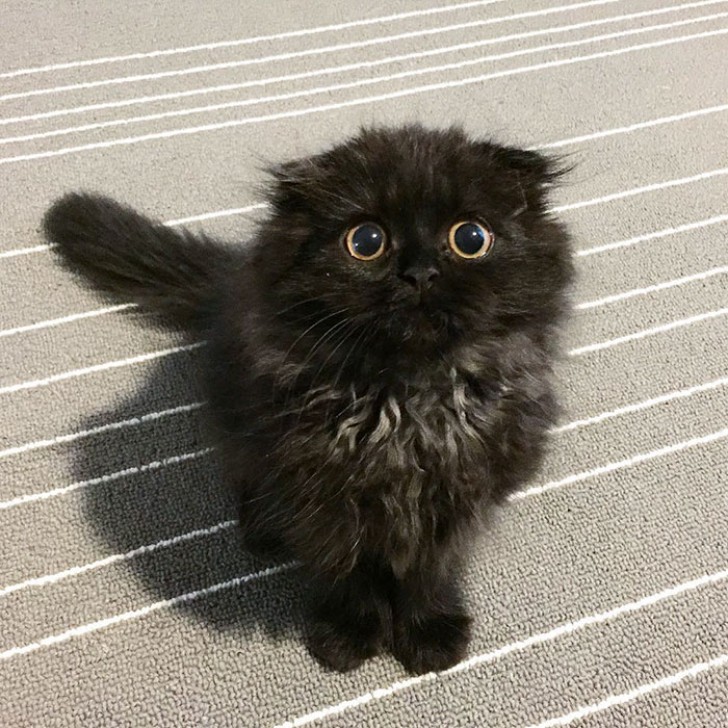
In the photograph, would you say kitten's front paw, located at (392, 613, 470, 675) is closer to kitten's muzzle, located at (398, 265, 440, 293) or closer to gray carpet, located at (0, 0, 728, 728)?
gray carpet, located at (0, 0, 728, 728)

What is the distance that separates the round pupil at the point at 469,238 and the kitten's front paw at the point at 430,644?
0.47m

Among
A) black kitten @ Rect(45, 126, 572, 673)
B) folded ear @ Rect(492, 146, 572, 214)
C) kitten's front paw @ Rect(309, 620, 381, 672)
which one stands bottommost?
kitten's front paw @ Rect(309, 620, 381, 672)

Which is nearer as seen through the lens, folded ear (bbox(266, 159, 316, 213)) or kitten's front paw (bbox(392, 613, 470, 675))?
folded ear (bbox(266, 159, 316, 213))

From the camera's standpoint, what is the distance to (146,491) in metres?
1.00

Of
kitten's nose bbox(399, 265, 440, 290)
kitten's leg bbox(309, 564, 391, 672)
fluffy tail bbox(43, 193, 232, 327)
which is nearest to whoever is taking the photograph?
kitten's nose bbox(399, 265, 440, 290)

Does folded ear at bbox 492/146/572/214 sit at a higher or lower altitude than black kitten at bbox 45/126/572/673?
higher

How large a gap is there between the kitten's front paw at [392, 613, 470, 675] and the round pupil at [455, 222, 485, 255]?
47cm

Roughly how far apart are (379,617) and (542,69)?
1207mm

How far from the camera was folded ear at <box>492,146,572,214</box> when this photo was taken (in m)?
0.68

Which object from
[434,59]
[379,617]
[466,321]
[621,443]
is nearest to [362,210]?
[466,321]

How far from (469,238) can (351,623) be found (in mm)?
491

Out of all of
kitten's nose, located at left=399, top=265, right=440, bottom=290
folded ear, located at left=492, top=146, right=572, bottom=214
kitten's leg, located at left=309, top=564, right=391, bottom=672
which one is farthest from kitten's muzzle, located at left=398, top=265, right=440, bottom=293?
kitten's leg, located at left=309, top=564, right=391, bottom=672

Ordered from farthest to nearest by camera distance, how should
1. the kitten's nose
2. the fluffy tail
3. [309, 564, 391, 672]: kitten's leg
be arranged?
the fluffy tail, [309, 564, 391, 672]: kitten's leg, the kitten's nose

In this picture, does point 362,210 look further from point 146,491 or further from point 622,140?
point 622,140
